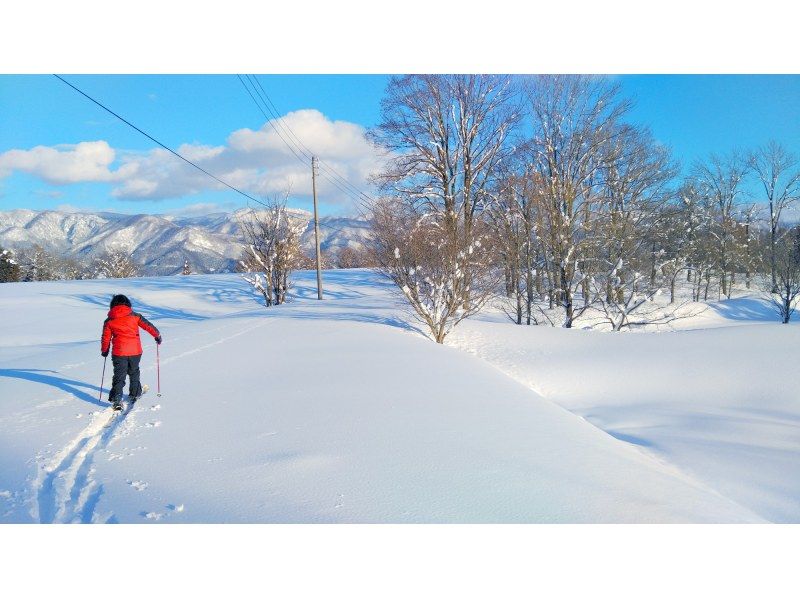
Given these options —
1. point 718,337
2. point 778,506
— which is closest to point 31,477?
point 778,506

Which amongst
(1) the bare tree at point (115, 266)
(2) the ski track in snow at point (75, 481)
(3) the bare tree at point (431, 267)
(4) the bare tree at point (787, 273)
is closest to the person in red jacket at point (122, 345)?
(2) the ski track in snow at point (75, 481)

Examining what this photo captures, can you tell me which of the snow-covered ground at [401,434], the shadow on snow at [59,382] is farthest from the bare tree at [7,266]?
the shadow on snow at [59,382]

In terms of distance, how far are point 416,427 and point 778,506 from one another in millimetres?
3589

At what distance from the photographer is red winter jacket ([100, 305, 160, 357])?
5.30 meters

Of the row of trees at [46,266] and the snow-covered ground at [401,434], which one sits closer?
the snow-covered ground at [401,434]

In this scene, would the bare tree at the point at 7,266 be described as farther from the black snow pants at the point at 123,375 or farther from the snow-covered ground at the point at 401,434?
the black snow pants at the point at 123,375

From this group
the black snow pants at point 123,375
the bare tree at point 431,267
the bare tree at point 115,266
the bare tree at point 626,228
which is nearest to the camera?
the black snow pants at point 123,375

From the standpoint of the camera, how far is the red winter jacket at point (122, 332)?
5297 millimetres

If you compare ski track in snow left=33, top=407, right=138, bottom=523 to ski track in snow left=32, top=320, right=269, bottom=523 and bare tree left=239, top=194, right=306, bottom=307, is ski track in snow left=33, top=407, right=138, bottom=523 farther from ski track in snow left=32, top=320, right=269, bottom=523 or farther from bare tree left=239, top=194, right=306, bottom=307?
bare tree left=239, top=194, right=306, bottom=307

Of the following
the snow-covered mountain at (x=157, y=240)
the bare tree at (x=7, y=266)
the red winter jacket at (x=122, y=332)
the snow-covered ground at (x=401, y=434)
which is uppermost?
the snow-covered mountain at (x=157, y=240)

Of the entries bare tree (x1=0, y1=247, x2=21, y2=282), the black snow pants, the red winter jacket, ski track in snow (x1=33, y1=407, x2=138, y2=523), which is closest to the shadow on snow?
the black snow pants

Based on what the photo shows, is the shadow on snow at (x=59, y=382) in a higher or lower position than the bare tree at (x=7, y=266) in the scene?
lower

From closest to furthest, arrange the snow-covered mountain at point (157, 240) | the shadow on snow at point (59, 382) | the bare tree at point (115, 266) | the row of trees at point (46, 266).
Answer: the shadow on snow at point (59, 382), the row of trees at point (46, 266), the bare tree at point (115, 266), the snow-covered mountain at point (157, 240)

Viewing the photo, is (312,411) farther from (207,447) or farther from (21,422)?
(21,422)
